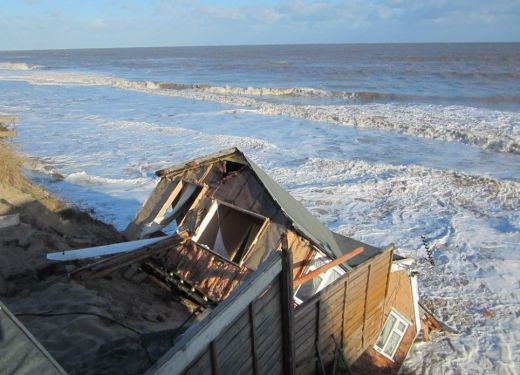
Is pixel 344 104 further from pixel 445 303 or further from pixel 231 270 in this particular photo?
pixel 231 270

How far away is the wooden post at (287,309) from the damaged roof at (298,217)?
2.32m

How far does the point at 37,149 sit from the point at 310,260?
18912 mm

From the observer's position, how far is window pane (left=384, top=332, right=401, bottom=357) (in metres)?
7.32

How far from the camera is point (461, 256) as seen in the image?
35.3 ft

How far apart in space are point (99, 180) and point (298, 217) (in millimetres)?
11318

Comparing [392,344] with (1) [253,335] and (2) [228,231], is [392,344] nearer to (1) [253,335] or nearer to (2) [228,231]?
(2) [228,231]

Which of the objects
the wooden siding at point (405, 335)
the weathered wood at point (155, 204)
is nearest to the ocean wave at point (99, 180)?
the weathered wood at point (155, 204)

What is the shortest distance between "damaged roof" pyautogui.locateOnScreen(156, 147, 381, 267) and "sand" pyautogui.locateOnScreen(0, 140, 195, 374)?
227 cm

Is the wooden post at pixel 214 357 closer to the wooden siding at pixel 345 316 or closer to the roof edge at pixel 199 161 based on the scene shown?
the wooden siding at pixel 345 316

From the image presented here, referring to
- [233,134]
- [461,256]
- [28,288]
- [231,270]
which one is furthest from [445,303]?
[233,134]

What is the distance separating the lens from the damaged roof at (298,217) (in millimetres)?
6956

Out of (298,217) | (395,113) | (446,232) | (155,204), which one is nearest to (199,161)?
(155,204)

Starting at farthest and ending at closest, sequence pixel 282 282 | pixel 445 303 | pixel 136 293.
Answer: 1. pixel 445 303
2. pixel 136 293
3. pixel 282 282

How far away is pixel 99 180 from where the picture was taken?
1631 centimetres
